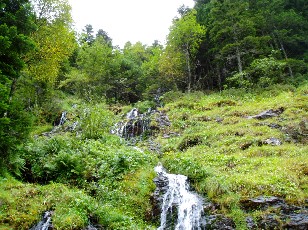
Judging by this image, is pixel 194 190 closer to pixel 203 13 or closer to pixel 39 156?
pixel 39 156

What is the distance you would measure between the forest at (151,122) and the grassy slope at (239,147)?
2.3 inches

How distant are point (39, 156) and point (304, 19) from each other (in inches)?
1195

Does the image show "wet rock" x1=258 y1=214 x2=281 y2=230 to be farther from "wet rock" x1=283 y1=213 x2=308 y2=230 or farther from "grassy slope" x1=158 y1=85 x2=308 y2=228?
"grassy slope" x1=158 y1=85 x2=308 y2=228

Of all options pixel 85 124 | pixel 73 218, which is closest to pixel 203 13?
pixel 85 124

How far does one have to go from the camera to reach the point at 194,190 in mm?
10781

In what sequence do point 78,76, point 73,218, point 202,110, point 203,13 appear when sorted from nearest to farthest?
1. point 73,218
2. point 202,110
3. point 78,76
4. point 203,13

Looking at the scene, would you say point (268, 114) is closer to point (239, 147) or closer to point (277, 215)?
point (239, 147)

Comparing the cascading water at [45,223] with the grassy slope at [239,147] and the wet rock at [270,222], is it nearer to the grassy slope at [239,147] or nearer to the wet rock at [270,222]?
the grassy slope at [239,147]

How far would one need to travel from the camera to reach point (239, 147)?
14.5 m

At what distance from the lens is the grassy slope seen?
9695 millimetres

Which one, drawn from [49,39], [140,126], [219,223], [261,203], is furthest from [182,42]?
[219,223]

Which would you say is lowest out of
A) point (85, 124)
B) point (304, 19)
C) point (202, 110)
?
point (85, 124)

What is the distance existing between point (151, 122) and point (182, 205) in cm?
1161

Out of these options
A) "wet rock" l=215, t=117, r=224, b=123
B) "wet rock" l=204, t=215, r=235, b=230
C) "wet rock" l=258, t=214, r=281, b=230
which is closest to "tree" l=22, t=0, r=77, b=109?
"wet rock" l=215, t=117, r=224, b=123
